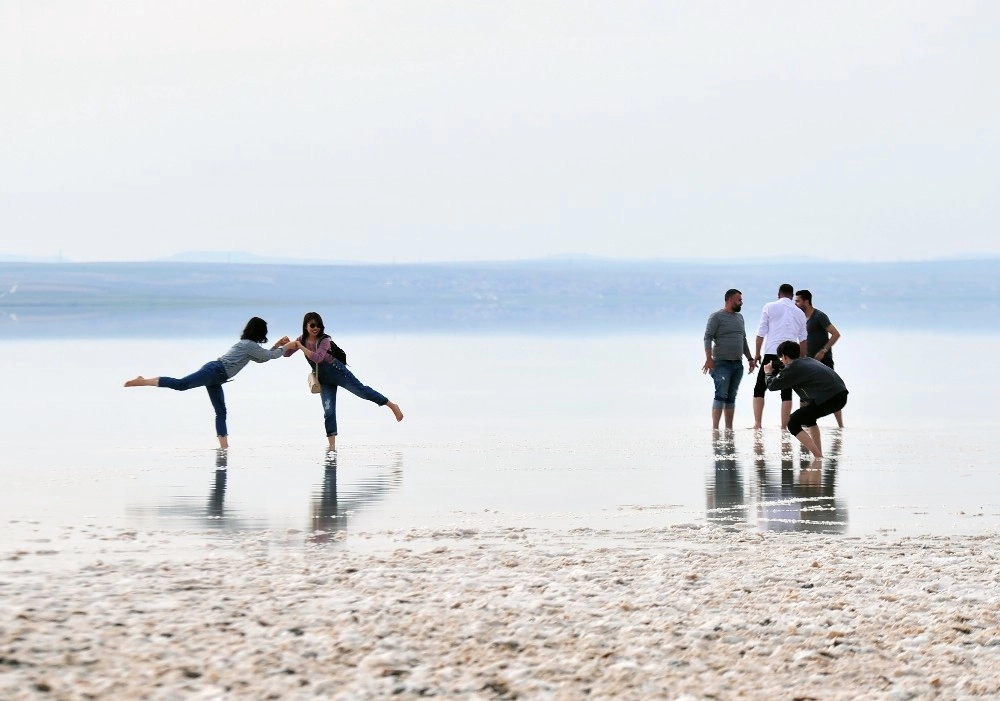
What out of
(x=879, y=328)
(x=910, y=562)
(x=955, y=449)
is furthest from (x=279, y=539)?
(x=879, y=328)

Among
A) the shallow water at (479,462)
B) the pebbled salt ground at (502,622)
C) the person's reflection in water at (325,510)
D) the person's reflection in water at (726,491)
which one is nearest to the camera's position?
the pebbled salt ground at (502,622)

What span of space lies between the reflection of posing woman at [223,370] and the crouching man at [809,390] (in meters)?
4.81

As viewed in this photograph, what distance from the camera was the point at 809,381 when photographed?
1577 cm

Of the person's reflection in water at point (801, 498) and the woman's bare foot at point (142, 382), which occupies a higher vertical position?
the woman's bare foot at point (142, 382)

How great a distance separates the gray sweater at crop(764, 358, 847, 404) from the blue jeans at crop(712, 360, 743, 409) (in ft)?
8.45

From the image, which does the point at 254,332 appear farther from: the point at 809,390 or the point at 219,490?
the point at 809,390

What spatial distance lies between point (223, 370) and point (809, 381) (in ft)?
18.6

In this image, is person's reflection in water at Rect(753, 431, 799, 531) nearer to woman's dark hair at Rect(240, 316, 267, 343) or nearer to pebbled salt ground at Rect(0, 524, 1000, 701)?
pebbled salt ground at Rect(0, 524, 1000, 701)

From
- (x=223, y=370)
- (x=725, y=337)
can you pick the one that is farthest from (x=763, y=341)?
(x=223, y=370)

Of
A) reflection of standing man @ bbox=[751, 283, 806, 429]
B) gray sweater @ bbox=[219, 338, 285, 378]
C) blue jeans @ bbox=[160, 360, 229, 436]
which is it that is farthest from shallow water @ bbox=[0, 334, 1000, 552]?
gray sweater @ bbox=[219, 338, 285, 378]

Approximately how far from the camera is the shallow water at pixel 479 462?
1132cm

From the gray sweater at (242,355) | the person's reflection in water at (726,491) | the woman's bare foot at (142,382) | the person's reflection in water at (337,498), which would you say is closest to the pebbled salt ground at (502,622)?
the person's reflection in water at (337,498)

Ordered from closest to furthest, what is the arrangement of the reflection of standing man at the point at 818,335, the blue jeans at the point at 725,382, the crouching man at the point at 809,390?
the crouching man at the point at 809,390, the blue jeans at the point at 725,382, the reflection of standing man at the point at 818,335

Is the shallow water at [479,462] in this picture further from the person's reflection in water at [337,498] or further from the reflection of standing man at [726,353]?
the reflection of standing man at [726,353]
